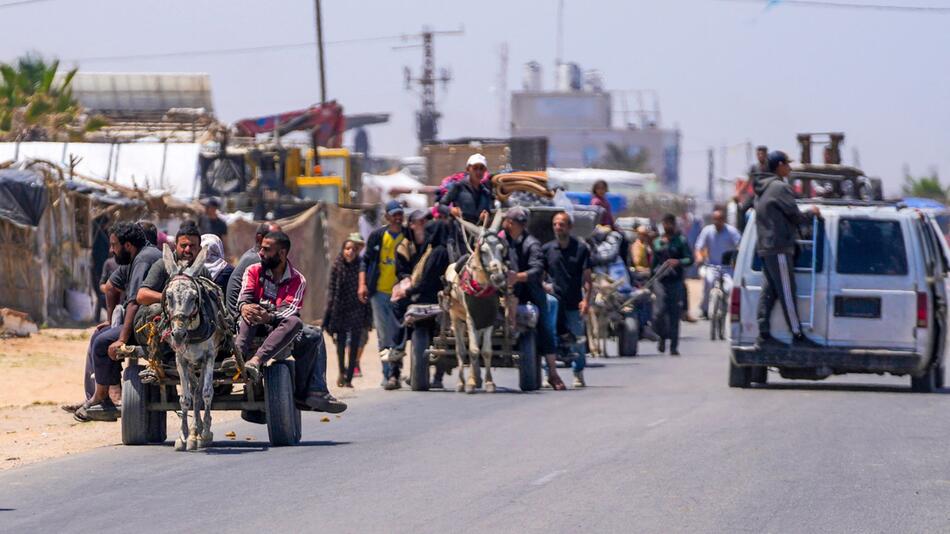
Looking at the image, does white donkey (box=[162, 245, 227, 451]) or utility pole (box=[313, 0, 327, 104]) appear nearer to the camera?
white donkey (box=[162, 245, 227, 451])

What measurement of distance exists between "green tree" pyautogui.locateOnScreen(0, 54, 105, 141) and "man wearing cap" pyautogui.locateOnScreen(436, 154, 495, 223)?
1783 cm

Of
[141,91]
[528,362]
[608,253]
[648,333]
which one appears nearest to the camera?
[528,362]

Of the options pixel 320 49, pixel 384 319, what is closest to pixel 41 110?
pixel 320 49

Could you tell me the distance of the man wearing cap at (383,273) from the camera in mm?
18344

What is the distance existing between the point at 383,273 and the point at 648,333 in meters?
8.97

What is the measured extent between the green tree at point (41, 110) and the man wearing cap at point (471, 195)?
17828 millimetres

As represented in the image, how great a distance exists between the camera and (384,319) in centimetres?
1838

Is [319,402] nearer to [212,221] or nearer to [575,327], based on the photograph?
[575,327]

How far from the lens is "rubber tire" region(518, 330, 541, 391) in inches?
682

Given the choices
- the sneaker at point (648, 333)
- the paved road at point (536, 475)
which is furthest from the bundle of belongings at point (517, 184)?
the sneaker at point (648, 333)

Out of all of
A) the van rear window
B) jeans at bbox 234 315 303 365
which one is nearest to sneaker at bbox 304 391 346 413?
→ jeans at bbox 234 315 303 365

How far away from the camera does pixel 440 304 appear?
1742cm

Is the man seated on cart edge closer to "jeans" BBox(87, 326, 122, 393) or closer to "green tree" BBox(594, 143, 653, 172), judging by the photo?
"jeans" BBox(87, 326, 122, 393)

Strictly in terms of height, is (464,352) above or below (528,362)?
above
